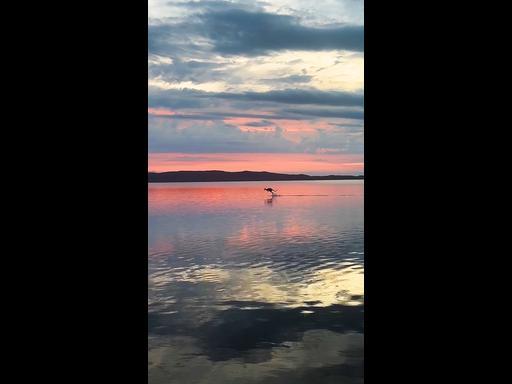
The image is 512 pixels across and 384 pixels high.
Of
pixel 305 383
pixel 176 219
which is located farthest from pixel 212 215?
pixel 305 383

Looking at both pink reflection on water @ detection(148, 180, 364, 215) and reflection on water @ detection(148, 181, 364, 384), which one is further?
pink reflection on water @ detection(148, 180, 364, 215)

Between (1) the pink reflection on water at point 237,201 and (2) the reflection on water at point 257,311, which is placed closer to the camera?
(2) the reflection on water at point 257,311

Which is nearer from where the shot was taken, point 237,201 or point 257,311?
point 257,311

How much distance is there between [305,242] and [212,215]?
29.6 ft
